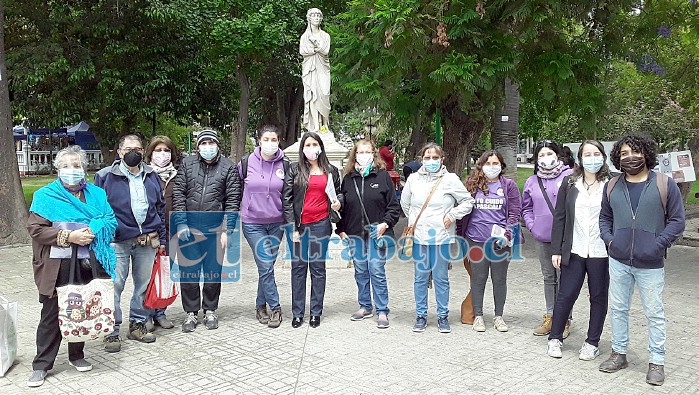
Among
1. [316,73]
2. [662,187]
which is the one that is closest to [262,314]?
[662,187]

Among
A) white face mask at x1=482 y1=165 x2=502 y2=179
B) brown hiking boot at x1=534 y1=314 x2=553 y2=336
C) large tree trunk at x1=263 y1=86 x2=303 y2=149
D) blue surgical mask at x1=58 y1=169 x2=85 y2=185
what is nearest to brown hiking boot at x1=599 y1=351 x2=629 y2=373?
brown hiking boot at x1=534 y1=314 x2=553 y2=336

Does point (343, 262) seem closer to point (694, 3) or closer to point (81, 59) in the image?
point (694, 3)

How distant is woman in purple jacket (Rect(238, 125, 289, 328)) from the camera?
610 cm

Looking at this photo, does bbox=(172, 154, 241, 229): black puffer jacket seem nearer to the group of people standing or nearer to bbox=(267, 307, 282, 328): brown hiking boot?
the group of people standing

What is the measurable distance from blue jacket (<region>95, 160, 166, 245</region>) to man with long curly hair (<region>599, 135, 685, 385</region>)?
3960 millimetres

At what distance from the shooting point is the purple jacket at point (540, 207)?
5.68m

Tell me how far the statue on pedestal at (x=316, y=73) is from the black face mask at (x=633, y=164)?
6.43 m

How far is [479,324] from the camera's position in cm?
617

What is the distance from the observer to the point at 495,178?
608 centimetres

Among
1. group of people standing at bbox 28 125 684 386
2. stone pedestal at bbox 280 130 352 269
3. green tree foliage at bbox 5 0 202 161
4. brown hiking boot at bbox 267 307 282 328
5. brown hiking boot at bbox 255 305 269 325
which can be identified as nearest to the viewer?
group of people standing at bbox 28 125 684 386

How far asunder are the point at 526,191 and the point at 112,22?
13.5m

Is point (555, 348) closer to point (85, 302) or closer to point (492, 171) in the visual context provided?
point (492, 171)

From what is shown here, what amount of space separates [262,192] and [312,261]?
866 millimetres

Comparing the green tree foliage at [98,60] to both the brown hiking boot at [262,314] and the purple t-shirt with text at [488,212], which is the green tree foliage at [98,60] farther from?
the purple t-shirt with text at [488,212]
